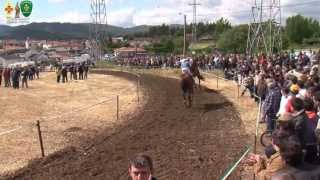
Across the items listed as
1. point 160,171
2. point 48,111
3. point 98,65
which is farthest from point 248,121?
Result: point 98,65

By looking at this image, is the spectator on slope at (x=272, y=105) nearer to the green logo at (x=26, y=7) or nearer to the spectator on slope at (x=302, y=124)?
the spectator on slope at (x=302, y=124)

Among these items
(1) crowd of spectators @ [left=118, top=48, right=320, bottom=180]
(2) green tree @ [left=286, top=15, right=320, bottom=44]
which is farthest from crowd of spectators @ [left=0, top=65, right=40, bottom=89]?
(2) green tree @ [left=286, top=15, right=320, bottom=44]

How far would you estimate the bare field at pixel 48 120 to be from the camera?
1688 centimetres

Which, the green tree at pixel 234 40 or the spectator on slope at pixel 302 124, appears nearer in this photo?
the spectator on slope at pixel 302 124

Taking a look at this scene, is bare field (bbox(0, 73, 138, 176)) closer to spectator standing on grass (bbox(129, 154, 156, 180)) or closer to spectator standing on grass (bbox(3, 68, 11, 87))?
spectator standing on grass (bbox(129, 154, 156, 180))

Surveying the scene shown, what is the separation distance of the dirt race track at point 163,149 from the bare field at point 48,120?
0.75m

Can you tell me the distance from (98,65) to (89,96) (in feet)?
180

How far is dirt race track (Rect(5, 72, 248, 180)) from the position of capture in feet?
42.8

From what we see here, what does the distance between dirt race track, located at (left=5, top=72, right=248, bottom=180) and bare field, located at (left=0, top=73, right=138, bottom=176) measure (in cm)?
75

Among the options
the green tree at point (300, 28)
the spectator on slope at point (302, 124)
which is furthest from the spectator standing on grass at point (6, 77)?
the green tree at point (300, 28)

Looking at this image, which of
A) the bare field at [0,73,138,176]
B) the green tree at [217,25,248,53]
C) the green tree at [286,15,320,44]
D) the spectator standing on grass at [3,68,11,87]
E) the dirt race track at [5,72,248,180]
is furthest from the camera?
the green tree at [286,15,320,44]

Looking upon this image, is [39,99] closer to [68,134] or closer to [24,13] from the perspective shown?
[68,134]

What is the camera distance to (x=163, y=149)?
51.1 feet

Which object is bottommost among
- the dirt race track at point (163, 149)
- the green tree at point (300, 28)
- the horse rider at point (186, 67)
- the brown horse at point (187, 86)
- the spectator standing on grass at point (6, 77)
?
the spectator standing on grass at point (6, 77)
